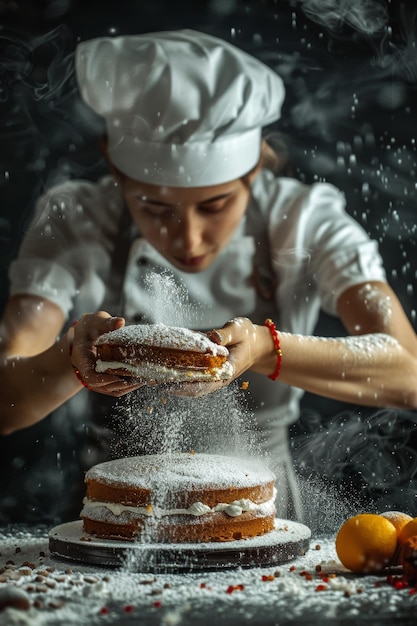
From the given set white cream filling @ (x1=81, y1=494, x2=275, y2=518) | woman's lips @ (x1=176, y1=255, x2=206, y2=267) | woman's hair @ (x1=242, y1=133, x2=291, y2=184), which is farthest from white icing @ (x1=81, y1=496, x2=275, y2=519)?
woman's hair @ (x1=242, y1=133, x2=291, y2=184)

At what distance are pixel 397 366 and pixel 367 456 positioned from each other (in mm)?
249

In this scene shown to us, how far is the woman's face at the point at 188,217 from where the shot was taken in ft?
6.29

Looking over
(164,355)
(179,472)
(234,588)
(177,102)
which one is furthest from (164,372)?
(177,102)

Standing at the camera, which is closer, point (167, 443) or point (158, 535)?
point (158, 535)

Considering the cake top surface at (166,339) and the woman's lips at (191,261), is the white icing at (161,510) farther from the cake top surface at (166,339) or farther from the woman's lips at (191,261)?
the woman's lips at (191,261)

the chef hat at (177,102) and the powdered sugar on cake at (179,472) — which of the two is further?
the chef hat at (177,102)

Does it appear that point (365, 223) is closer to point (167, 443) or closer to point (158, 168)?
point (158, 168)

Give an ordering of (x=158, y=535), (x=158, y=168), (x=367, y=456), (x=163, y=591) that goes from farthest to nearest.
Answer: (x=367, y=456), (x=158, y=168), (x=158, y=535), (x=163, y=591)

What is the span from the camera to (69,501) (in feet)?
6.61

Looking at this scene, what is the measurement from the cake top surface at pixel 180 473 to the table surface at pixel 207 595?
5.2 inches

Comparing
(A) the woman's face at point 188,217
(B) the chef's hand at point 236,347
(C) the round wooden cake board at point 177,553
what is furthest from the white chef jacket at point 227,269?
(C) the round wooden cake board at point 177,553

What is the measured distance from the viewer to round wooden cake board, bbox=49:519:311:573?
1333 millimetres

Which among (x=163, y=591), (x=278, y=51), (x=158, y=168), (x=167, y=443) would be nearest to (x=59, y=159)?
(x=158, y=168)

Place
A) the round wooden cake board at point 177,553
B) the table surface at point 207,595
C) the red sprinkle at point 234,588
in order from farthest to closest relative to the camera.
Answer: the round wooden cake board at point 177,553 < the red sprinkle at point 234,588 < the table surface at point 207,595
